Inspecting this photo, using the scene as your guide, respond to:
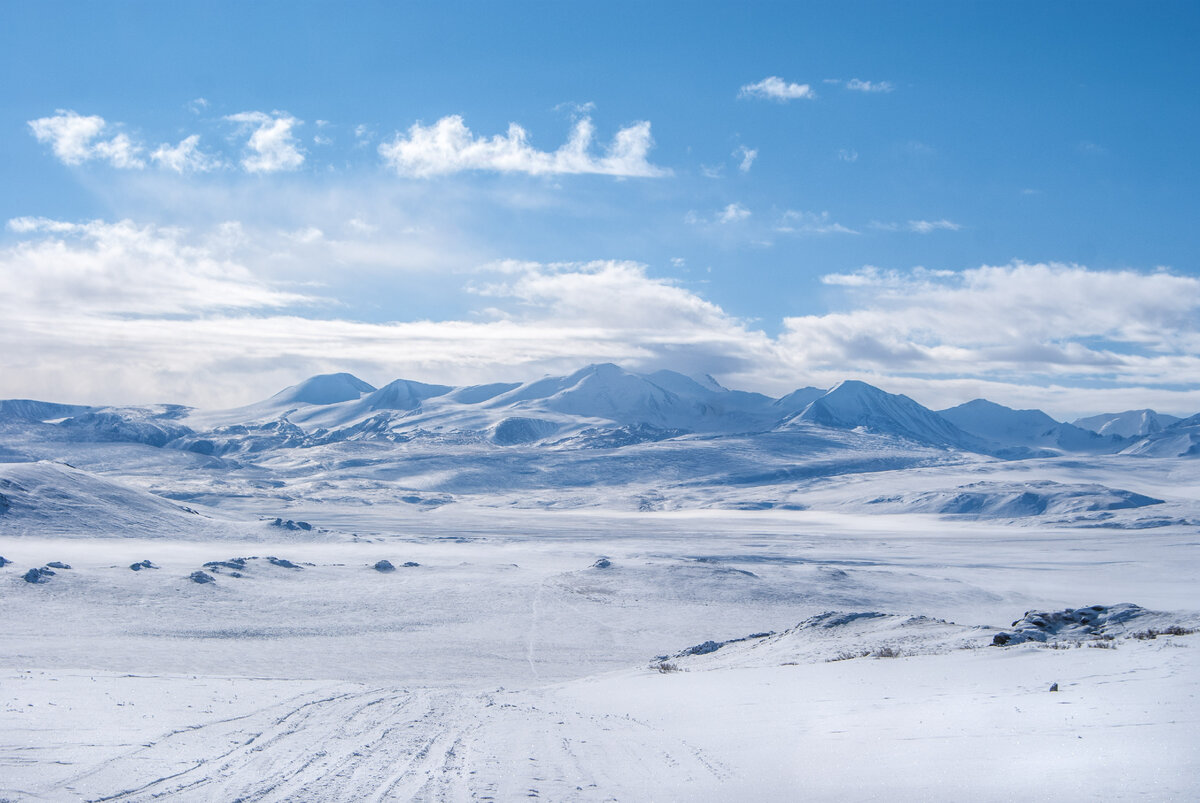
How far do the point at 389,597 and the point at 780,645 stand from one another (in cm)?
1673

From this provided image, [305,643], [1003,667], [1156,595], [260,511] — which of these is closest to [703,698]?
[1003,667]

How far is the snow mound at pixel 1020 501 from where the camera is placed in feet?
299

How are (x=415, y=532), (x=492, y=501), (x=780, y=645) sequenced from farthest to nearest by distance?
(x=492, y=501), (x=415, y=532), (x=780, y=645)

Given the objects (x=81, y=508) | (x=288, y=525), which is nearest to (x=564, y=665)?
(x=288, y=525)

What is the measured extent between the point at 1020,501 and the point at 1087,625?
285 ft

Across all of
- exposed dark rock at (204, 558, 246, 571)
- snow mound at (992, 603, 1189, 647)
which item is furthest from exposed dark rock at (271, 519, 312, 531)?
snow mound at (992, 603, 1189, 647)

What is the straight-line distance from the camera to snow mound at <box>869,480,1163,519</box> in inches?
3588

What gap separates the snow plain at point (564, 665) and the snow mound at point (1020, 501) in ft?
60.1

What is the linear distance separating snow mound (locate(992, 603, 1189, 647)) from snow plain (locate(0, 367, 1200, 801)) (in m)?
0.23

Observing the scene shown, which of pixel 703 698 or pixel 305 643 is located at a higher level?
pixel 703 698

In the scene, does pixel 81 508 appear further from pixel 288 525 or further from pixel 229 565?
pixel 229 565

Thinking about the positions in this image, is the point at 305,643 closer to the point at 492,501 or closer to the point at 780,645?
the point at 780,645

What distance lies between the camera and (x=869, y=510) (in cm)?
10881

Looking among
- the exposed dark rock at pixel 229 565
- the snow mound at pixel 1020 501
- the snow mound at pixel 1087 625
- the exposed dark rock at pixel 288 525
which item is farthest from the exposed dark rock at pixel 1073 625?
the snow mound at pixel 1020 501
